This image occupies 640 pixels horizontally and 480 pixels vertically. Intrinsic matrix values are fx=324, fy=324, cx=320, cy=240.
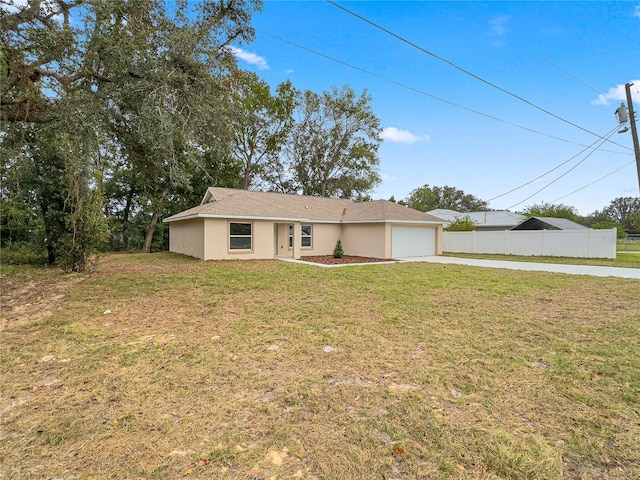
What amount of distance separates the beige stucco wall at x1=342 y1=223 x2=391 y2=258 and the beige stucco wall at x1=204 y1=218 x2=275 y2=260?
16.3 ft

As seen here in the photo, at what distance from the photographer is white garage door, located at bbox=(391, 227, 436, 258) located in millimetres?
17359

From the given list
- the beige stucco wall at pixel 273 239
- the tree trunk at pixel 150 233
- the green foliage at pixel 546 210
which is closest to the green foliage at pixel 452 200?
the green foliage at pixel 546 210

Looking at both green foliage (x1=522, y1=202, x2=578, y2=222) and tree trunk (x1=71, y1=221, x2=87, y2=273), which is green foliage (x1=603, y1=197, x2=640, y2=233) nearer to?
green foliage (x1=522, y1=202, x2=578, y2=222)

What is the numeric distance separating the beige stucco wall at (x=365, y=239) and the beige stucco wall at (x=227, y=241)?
4.97 meters

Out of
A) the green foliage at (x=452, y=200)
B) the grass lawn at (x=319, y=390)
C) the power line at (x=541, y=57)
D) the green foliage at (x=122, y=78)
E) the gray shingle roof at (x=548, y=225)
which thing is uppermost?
the green foliage at (x=452, y=200)

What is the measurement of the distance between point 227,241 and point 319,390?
12.4 m

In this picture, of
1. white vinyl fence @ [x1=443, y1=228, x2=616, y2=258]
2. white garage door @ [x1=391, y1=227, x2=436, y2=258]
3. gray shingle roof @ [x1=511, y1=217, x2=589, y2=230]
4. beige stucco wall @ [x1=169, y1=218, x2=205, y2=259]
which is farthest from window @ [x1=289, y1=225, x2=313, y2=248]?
gray shingle roof @ [x1=511, y1=217, x2=589, y2=230]

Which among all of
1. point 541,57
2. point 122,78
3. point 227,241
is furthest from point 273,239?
point 541,57

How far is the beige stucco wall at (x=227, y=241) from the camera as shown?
1431 centimetres

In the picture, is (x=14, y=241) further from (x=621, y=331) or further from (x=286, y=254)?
(x=621, y=331)

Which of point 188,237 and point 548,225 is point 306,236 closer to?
point 188,237

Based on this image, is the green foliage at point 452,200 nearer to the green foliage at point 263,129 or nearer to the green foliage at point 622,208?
the green foliage at point 622,208

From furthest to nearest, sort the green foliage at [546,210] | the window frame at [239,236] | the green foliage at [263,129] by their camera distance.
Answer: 1. the green foliage at [546,210]
2. the green foliage at [263,129]
3. the window frame at [239,236]

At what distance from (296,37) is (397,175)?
25.7 m
